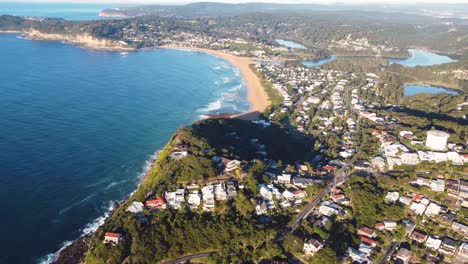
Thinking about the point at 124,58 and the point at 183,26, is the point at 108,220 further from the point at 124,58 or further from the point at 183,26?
the point at 183,26

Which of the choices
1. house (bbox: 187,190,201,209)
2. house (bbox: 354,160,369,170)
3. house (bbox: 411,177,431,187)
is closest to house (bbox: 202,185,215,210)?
house (bbox: 187,190,201,209)

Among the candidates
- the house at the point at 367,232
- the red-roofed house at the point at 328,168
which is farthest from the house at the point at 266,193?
the red-roofed house at the point at 328,168

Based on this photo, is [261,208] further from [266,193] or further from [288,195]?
[288,195]

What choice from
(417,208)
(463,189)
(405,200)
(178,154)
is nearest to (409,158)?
(463,189)

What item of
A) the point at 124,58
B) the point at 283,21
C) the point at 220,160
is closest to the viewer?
the point at 220,160

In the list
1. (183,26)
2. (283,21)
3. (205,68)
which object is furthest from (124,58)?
(283,21)
